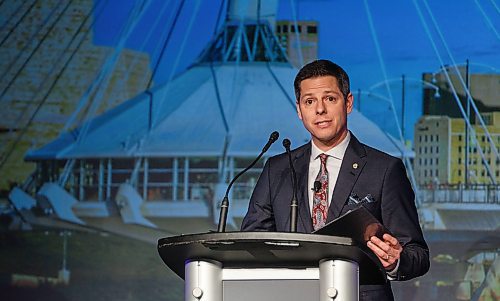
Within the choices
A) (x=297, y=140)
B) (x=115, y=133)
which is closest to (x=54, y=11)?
(x=115, y=133)

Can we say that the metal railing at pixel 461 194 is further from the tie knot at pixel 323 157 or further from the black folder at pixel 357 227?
the black folder at pixel 357 227

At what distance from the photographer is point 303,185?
210cm

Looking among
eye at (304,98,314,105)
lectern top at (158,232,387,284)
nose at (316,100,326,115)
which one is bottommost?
lectern top at (158,232,387,284)

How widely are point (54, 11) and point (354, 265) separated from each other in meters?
4.35

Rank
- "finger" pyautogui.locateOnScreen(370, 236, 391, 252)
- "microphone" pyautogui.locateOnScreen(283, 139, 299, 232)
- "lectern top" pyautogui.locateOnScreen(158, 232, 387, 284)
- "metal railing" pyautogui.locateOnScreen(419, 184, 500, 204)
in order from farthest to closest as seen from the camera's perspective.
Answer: "metal railing" pyautogui.locateOnScreen(419, 184, 500, 204)
"microphone" pyautogui.locateOnScreen(283, 139, 299, 232)
"finger" pyautogui.locateOnScreen(370, 236, 391, 252)
"lectern top" pyautogui.locateOnScreen(158, 232, 387, 284)

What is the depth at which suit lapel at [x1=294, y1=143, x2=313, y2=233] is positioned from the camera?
2059mm

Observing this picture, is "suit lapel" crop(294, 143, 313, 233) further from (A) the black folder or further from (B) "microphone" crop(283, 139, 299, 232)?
(A) the black folder

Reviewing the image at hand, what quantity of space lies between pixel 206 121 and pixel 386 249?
367cm

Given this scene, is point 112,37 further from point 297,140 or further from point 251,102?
point 297,140

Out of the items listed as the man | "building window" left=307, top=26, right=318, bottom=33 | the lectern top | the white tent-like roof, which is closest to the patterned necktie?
the man

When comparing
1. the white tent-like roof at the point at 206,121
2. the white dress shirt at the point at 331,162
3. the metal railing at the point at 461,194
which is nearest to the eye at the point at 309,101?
the white dress shirt at the point at 331,162

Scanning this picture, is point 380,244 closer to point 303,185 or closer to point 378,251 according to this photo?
point 378,251

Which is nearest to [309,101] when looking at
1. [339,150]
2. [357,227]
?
A: [339,150]

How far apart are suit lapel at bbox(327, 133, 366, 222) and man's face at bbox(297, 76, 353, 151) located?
0.17 ft
